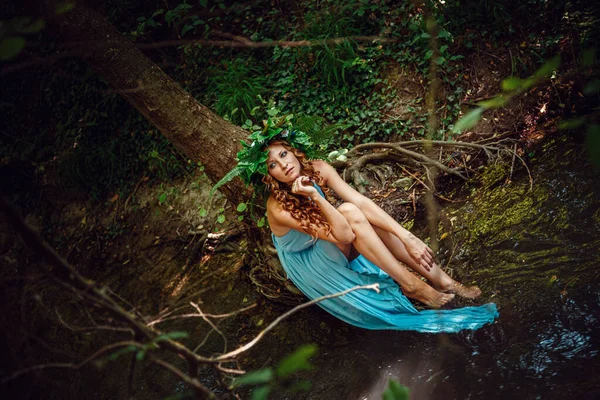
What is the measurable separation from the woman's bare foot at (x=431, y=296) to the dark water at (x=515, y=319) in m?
0.22

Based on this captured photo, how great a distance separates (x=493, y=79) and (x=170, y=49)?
4064 millimetres

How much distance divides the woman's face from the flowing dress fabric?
16.1 inches

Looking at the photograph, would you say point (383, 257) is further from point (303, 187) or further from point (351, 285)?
point (303, 187)

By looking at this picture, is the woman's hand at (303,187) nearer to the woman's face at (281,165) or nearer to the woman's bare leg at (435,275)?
the woman's face at (281,165)

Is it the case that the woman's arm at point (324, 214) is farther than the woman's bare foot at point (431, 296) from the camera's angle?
No

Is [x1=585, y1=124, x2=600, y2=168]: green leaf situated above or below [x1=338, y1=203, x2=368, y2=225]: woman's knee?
above

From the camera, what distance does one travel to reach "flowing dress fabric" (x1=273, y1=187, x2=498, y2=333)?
3.18m

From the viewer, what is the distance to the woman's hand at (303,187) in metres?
3.03

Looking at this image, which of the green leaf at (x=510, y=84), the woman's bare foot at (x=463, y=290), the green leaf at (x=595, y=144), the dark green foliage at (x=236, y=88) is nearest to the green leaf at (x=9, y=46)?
the green leaf at (x=510, y=84)

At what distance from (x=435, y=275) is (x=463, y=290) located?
209mm

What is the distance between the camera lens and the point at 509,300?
3.02m

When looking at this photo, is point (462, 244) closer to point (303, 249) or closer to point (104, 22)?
point (303, 249)

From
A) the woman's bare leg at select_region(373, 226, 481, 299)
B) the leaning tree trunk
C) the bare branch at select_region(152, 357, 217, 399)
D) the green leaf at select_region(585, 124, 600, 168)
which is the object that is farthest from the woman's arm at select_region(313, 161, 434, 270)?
the green leaf at select_region(585, 124, 600, 168)

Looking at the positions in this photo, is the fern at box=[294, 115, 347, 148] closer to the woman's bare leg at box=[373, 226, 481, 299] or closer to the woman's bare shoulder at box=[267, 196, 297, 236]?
the woman's bare shoulder at box=[267, 196, 297, 236]
